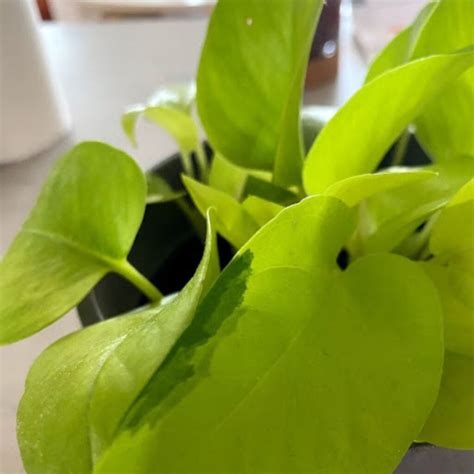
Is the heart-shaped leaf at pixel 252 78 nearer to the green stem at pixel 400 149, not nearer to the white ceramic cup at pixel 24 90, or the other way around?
the green stem at pixel 400 149

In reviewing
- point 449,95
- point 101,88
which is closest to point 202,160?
point 449,95

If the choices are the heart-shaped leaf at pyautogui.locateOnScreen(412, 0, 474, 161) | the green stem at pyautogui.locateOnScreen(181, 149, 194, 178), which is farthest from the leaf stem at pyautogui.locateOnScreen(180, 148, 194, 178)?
the heart-shaped leaf at pyautogui.locateOnScreen(412, 0, 474, 161)

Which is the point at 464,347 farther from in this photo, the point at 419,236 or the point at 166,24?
the point at 166,24

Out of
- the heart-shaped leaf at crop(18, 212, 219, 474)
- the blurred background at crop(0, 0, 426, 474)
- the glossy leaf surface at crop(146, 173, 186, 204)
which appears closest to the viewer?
the heart-shaped leaf at crop(18, 212, 219, 474)

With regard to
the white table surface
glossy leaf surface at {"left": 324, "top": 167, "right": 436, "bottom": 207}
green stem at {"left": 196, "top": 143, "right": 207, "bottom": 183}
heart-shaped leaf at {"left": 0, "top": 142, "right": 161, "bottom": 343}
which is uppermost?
glossy leaf surface at {"left": 324, "top": 167, "right": 436, "bottom": 207}

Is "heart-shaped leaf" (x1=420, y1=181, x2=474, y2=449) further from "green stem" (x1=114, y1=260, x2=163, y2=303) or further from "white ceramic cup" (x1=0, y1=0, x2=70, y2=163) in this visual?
"white ceramic cup" (x1=0, y1=0, x2=70, y2=163)

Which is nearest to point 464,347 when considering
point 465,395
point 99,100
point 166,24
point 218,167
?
point 465,395

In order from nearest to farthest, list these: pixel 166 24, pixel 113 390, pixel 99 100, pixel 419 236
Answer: pixel 113 390, pixel 419 236, pixel 99 100, pixel 166 24
